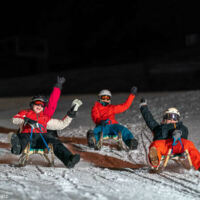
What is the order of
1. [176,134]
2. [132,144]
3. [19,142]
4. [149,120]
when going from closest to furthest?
1. [176,134]
2. [19,142]
3. [149,120]
4. [132,144]

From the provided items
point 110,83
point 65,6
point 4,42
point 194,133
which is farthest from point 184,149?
point 65,6

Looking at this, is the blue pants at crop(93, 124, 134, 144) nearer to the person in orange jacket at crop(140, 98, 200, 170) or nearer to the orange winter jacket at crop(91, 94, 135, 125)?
the orange winter jacket at crop(91, 94, 135, 125)

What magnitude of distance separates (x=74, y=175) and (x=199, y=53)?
90.0 feet

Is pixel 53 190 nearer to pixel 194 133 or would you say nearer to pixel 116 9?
pixel 194 133

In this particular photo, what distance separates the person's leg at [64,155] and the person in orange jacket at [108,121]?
1.87 meters

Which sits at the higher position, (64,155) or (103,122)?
(103,122)

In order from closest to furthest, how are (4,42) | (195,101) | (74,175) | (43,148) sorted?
1. (74,175)
2. (43,148)
3. (195,101)
4. (4,42)

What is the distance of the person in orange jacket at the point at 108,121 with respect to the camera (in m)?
7.56

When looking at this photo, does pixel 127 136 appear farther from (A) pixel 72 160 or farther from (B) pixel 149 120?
(A) pixel 72 160


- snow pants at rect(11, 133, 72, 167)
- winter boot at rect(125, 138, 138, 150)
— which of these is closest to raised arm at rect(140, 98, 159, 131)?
winter boot at rect(125, 138, 138, 150)

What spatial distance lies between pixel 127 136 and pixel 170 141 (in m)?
1.90

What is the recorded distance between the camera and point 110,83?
25.4m

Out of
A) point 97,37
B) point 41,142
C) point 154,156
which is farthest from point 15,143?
point 97,37

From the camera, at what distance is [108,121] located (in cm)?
782
